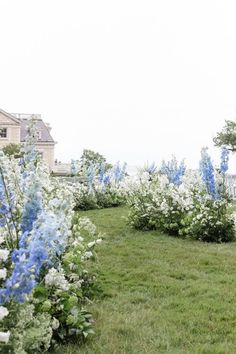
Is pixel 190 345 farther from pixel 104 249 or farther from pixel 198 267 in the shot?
pixel 104 249

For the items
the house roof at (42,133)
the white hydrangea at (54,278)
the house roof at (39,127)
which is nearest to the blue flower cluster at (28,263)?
the white hydrangea at (54,278)

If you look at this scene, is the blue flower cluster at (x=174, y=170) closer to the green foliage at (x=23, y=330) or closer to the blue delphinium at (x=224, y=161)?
the blue delphinium at (x=224, y=161)

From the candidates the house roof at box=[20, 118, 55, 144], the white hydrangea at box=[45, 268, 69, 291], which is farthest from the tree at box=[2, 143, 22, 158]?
the house roof at box=[20, 118, 55, 144]

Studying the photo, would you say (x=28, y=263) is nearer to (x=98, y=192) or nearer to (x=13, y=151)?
(x=98, y=192)

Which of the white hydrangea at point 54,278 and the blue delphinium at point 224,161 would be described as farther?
the blue delphinium at point 224,161

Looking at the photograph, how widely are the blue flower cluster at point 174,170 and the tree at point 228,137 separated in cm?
1558

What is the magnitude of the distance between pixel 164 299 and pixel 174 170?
7.31 metres

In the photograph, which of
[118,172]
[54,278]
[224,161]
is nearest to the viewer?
[54,278]

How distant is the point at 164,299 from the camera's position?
479cm

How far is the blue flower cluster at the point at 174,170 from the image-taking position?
437 inches

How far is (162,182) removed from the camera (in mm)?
9297

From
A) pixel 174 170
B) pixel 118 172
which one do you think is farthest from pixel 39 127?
pixel 174 170

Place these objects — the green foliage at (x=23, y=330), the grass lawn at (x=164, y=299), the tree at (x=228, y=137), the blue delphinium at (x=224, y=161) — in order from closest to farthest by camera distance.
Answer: the green foliage at (x=23, y=330), the grass lawn at (x=164, y=299), the blue delphinium at (x=224, y=161), the tree at (x=228, y=137)

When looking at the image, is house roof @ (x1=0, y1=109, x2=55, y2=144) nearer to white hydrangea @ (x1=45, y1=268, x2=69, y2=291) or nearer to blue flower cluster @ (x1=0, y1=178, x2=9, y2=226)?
blue flower cluster @ (x1=0, y1=178, x2=9, y2=226)
